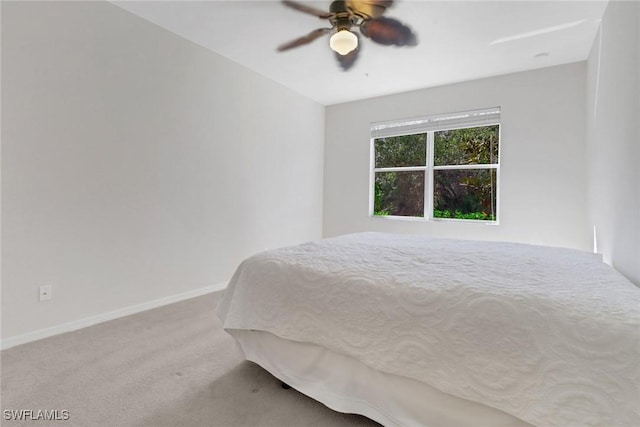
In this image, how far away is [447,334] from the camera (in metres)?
1.07

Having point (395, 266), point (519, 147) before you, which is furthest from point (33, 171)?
point (519, 147)

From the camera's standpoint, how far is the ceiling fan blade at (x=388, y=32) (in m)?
2.45

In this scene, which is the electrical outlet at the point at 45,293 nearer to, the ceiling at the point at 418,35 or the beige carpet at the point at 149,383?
the beige carpet at the point at 149,383

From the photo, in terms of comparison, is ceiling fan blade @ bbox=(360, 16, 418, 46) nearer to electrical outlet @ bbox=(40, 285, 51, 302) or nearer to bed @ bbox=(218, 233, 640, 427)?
bed @ bbox=(218, 233, 640, 427)

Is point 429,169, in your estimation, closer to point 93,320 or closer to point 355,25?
point 355,25

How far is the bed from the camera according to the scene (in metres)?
0.88

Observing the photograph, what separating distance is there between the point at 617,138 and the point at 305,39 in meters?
2.42

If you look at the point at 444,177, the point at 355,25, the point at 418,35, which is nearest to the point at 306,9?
the point at 355,25

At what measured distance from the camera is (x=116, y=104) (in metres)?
2.41

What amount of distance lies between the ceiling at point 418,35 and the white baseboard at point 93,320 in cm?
246

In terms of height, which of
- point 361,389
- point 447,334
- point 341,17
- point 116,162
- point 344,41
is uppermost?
point 341,17

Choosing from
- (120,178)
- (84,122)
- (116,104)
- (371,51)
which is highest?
(371,51)

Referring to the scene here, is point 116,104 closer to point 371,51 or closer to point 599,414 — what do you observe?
point 371,51

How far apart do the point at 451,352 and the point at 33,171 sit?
2677mm
